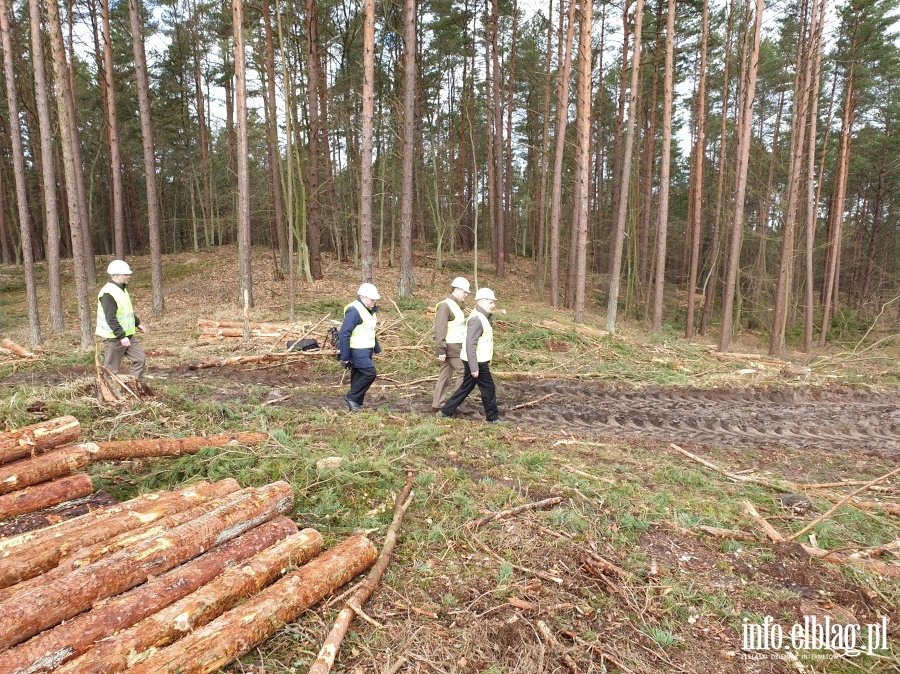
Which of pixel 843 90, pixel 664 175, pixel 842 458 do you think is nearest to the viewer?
pixel 842 458

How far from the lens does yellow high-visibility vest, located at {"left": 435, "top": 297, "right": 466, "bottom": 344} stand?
766 cm

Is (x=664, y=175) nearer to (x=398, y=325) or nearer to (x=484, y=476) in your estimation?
(x=398, y=325)

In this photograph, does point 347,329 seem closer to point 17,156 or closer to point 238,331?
point 238,331

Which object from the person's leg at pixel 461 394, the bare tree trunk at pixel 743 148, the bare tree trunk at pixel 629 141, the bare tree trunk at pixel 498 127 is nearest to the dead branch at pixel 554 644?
the person's leg at pixel 461 394

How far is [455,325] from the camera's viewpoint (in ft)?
25.3

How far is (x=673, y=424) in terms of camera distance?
25.4ft

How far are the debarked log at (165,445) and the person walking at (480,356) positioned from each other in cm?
312

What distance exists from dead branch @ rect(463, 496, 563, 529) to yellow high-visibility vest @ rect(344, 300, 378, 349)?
381 cm

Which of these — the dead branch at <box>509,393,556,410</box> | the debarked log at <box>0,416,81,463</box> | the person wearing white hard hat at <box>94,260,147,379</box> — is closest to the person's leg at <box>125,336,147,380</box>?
the person wearing white hard hat at <box>94,260,147,379</box>

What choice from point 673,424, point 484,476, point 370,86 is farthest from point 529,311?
point 484,476

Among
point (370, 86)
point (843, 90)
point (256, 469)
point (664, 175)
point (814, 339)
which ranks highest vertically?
point (843, 90)

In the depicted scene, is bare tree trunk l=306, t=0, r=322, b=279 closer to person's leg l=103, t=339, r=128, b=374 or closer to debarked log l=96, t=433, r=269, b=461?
person's leg l=103, t=339, r=128, b=374

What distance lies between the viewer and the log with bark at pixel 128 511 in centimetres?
309

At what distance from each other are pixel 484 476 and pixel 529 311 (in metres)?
14.0
